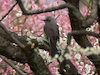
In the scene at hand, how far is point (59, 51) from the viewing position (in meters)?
3.89

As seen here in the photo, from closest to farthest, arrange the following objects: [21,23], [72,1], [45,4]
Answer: [72,1], [21,23], [45,4]

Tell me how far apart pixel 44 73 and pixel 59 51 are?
589 millimetres

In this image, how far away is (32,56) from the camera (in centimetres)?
333

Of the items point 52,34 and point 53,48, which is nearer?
point 53,48

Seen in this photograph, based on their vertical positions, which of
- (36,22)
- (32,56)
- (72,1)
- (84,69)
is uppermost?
(72,1)

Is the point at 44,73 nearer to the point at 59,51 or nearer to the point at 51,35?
the point at 59,51

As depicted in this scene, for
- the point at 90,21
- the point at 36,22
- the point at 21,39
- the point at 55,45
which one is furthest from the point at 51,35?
the point at 36,22

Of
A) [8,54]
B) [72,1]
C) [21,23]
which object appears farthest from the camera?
[21,23]

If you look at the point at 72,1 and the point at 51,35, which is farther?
the point at 51,35

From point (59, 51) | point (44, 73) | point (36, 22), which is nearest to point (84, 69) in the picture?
point (36, 22)

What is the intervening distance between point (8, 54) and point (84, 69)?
3.67 m

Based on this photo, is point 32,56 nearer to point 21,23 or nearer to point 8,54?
point 8,54

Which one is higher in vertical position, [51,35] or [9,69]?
[51,35]

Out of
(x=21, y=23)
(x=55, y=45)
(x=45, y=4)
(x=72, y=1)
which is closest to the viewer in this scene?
(x=72, y=1)
